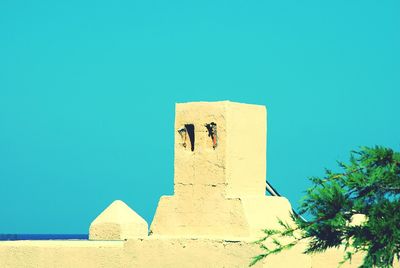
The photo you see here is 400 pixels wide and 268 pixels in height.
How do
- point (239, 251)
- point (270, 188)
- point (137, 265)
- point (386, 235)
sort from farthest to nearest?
point (270, 188), point (137, 265), point (239, 251), point (386, 235)

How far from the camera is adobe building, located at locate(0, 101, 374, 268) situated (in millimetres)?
16109

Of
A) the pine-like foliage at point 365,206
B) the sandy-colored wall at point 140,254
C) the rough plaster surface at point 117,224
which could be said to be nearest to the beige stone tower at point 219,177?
the sandy-colored wall at point 140,254

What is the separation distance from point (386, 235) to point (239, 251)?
5.05 m

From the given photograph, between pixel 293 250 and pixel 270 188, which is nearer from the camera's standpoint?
pixel 293 250

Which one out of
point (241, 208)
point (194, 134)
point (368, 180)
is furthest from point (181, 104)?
point (368, 180)

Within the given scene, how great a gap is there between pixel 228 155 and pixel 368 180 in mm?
5718

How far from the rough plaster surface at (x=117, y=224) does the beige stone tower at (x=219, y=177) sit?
165 centimetres

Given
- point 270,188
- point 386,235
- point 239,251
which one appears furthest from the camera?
point 270,188

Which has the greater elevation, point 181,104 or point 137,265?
point 181,104

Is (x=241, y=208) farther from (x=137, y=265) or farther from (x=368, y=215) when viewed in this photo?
(x=368, y=215)

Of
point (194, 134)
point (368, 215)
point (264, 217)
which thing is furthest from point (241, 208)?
point (368, 215)

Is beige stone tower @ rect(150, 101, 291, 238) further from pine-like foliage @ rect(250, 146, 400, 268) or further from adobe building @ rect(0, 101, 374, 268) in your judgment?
pine-like foliage @ rect(250, 146, 400, 268)

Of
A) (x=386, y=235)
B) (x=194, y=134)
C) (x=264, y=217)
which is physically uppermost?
(x=194, y=134)

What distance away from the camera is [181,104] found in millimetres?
17188
